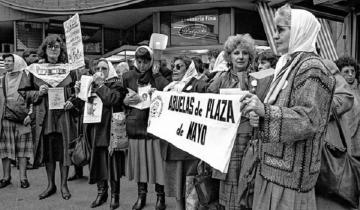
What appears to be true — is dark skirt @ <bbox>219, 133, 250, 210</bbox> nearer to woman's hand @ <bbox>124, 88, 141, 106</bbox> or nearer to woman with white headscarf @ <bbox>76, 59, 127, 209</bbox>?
woman's hand @ <bbox>124, 88, 141, 106</bbox>

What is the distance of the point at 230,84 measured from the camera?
3.43m

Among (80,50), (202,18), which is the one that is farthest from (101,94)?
(202,18)

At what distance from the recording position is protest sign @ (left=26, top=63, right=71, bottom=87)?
523cm

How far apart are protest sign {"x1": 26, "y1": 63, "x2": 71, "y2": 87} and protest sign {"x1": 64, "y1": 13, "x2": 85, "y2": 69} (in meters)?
0.34

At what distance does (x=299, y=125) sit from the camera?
6.53 feet

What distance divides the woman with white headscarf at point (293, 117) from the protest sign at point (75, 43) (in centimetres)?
310

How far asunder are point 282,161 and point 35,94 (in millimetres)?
3997

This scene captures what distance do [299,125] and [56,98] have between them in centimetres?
390

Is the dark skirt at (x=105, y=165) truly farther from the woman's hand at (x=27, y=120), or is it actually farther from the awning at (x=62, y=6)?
the awning at (x=62, y=6)

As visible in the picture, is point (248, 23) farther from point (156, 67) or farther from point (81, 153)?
point (81, 153)

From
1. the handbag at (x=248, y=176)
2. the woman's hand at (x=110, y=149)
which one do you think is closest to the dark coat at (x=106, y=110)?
the woman's hand at (x=110, y=149)

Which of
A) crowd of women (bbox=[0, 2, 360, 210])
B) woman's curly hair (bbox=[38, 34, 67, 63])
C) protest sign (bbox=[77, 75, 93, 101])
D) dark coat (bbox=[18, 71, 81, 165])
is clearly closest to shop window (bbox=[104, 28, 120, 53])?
crowd of women (bbox=[0, 2, 360, 210])

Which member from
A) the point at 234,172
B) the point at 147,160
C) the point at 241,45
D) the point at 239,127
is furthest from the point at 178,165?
the point at 241,45

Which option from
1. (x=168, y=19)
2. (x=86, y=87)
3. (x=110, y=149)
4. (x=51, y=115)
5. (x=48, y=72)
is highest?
(x=168, y=19)
